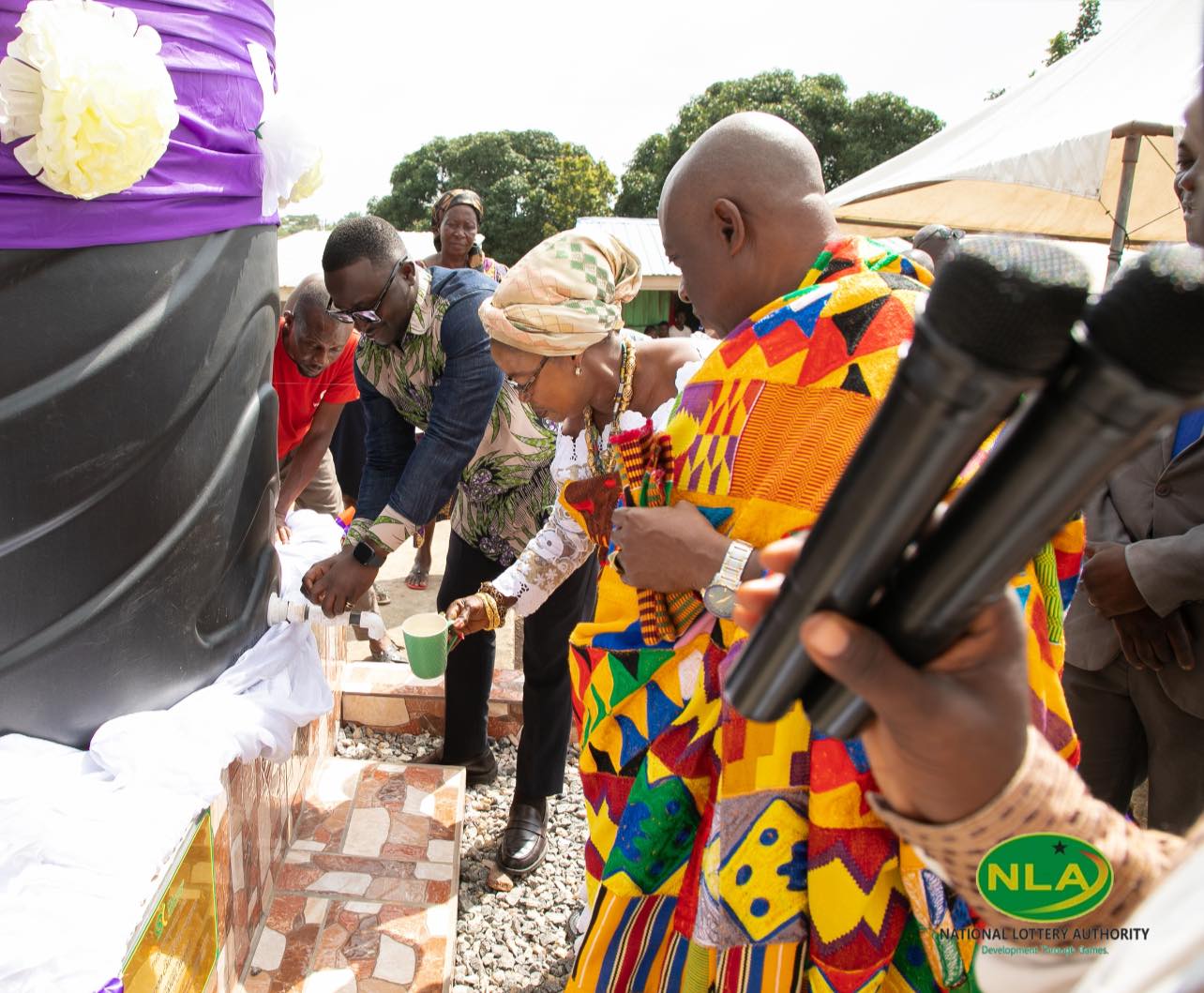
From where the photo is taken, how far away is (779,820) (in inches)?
53.8

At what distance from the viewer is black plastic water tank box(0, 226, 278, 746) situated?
138cm

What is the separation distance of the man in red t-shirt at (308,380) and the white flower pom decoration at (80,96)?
2014mm

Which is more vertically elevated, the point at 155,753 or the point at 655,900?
the point at 155,753

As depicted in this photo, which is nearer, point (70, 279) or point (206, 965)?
point (70, 279)

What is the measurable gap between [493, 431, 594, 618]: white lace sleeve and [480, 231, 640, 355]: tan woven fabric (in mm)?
328

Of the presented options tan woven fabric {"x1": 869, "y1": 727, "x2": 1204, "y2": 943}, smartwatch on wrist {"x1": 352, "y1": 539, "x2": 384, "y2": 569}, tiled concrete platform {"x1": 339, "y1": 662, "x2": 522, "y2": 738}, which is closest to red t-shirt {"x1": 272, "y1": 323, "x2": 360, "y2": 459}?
tiled concrete platform {"x1": 339, "y1": 662, "x2": 522, "y2": 738}

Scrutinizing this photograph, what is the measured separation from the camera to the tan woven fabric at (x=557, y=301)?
1.92 m

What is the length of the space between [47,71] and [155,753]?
1.17 meters

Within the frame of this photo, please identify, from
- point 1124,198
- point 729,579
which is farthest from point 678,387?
point 1124,198

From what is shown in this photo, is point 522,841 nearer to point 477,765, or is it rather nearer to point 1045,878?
point 477,765

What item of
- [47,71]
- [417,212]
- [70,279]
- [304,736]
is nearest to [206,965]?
[304,736]

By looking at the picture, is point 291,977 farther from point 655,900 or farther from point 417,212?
point 417,212

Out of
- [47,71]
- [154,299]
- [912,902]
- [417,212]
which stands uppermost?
[47,71]

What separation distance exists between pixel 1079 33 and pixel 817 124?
7783 mm
